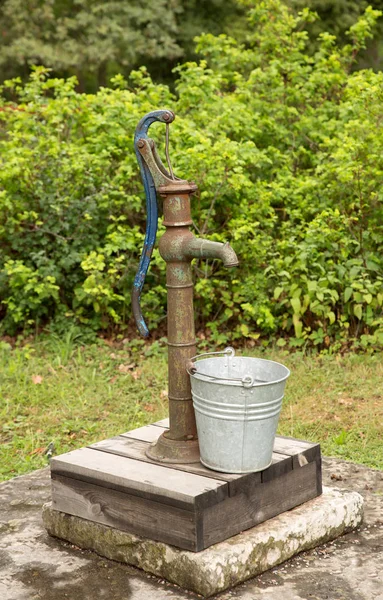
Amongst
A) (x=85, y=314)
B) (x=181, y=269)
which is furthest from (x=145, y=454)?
(x=85, y=314)

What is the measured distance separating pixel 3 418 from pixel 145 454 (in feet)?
7.43

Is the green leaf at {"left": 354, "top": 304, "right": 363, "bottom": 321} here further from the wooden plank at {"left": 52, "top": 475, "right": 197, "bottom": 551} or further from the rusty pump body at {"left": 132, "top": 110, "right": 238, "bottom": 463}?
the wooden plank at {"left": 52, "top": 475, "right": 197, "bottom": 551}

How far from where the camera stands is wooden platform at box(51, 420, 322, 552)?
303 cm

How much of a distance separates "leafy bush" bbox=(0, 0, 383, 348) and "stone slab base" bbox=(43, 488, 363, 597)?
9.14 feet

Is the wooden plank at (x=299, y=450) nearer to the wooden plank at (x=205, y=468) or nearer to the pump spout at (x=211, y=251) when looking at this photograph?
the wooden plank at (x=205, y=468)

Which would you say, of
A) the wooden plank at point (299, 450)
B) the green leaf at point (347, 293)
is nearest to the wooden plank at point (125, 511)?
the wooden plank at point (299, 450)

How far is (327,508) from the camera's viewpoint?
3445 millimetres

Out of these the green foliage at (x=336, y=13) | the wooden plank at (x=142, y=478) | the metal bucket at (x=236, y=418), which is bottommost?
the wooden plank at (x=142, y=478)

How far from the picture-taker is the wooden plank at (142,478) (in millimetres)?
3012

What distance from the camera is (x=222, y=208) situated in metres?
6.82

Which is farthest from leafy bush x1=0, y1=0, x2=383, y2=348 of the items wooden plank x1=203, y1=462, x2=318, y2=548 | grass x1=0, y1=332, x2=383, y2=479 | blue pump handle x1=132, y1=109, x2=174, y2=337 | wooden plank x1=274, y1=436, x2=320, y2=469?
blue pump handle x1=132, y1=109, x2=174, y2=337

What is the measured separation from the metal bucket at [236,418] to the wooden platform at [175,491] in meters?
0.07

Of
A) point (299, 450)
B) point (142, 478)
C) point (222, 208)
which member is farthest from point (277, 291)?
point (142, 478)

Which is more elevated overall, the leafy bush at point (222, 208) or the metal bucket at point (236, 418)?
the leafy bush at point (222, 208)
